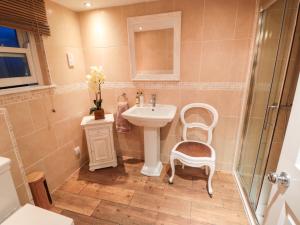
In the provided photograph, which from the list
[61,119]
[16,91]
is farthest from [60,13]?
[61,119]

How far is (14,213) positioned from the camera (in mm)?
1117

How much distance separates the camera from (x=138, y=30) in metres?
2.02

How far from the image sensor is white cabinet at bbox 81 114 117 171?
211 cm

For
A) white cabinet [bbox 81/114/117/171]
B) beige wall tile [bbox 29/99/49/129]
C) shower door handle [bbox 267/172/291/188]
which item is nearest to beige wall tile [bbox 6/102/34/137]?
beige wall tile [bbox 29/99/49/129]

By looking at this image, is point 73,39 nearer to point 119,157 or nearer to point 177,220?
point 119,157

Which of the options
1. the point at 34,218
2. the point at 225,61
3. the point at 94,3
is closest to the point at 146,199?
the point at 34,218

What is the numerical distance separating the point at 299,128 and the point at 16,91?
2036mm

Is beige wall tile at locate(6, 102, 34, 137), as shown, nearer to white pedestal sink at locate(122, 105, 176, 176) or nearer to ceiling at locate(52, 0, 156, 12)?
white pedestal sink at locate(122, 105, 176, 176)

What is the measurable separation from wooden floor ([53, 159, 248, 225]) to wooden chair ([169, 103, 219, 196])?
0.16 m

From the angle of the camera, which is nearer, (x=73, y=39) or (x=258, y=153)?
(x=258, y=153)

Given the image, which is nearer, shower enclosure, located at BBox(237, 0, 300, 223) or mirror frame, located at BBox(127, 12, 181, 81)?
shower enclosure, located at BBox(237, 0, 300, 223)

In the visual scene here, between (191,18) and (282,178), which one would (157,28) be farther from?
(282,178)

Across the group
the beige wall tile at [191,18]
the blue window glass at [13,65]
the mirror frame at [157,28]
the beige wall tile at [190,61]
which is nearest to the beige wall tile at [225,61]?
the beige wall tile at [190,61]

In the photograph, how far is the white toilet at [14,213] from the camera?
41.4 inches
